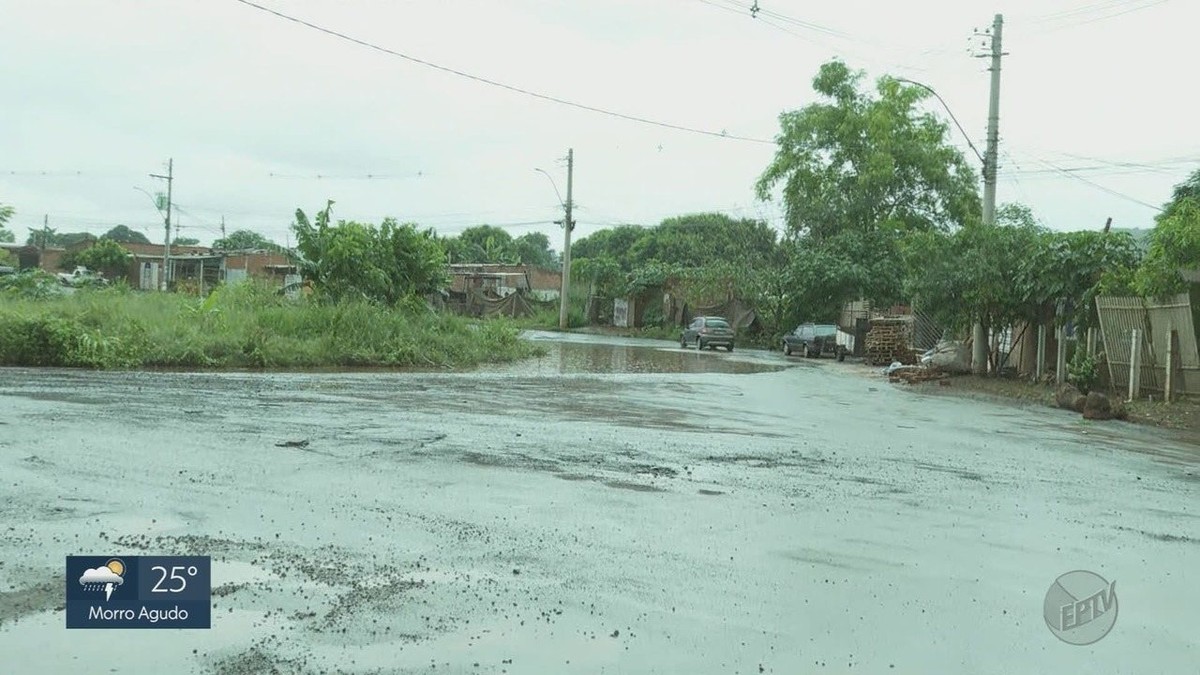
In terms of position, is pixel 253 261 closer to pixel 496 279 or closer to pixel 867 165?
pixel 496 279

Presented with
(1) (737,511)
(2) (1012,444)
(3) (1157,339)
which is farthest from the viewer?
(3) (1157,339)

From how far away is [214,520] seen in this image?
671cm

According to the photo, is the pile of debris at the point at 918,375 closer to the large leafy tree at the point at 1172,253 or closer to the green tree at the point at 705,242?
the large leafy tree at the point at 1172,253

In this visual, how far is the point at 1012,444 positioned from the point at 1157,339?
8361mm

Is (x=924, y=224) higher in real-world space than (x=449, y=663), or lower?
higher

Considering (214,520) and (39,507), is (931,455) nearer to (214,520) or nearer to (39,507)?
(214,520)

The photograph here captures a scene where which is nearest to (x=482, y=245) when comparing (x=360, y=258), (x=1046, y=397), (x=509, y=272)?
(x=509, y=272)

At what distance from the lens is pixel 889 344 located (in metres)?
37.7

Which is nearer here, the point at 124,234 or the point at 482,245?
the point at 482,245

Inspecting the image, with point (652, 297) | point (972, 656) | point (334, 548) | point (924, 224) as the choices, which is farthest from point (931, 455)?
point (652, 297)

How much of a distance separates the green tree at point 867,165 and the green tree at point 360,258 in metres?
26.1

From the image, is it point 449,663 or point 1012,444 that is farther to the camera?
point 1012,444
